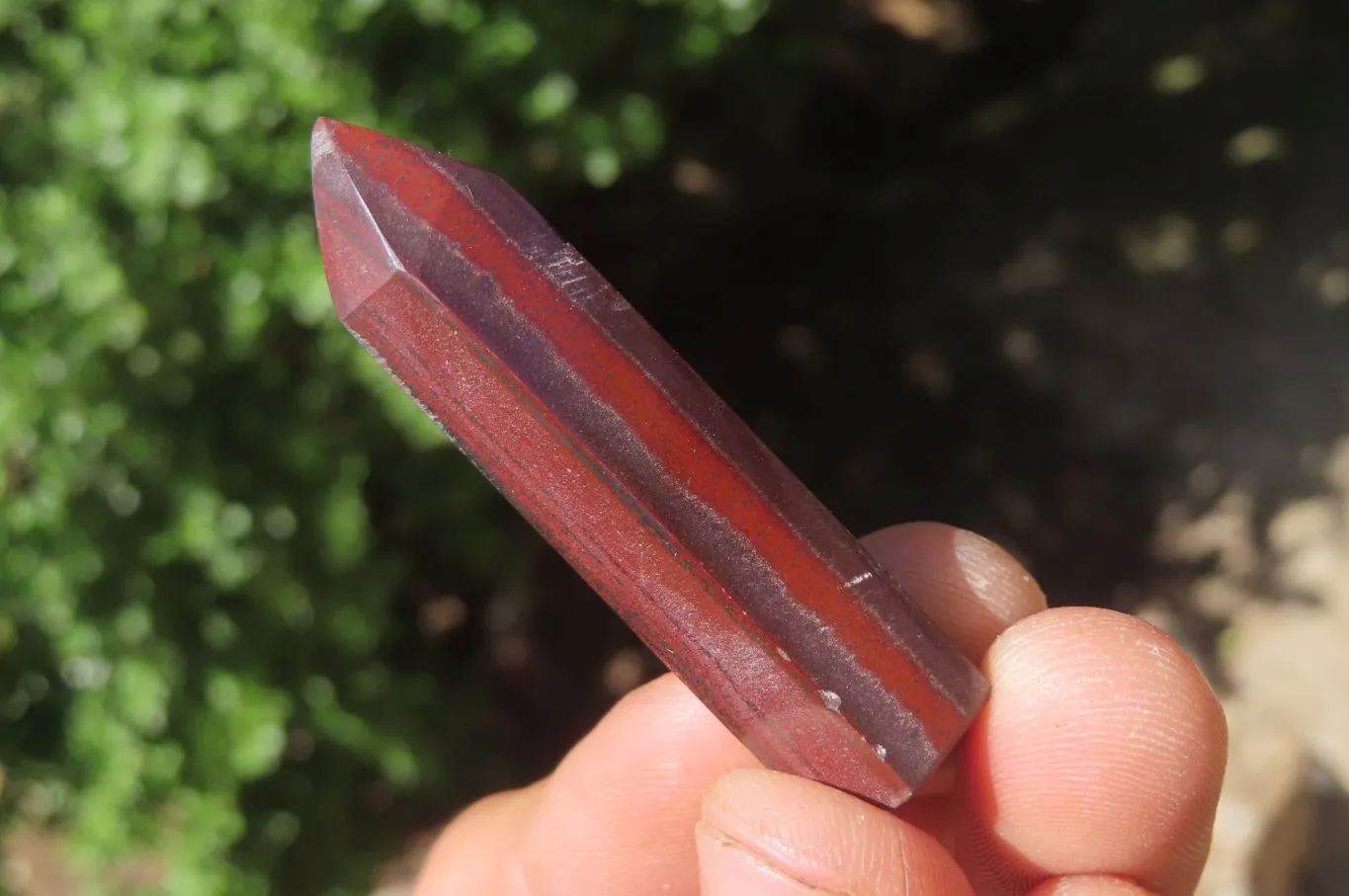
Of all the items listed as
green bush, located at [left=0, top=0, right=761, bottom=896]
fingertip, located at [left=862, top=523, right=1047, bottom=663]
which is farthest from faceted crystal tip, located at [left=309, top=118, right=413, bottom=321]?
green bush, located at [left=0, top=0, right=761, bottom=896]

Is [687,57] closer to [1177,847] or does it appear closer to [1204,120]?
[1177,847]

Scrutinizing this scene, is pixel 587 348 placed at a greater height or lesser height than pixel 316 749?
greater

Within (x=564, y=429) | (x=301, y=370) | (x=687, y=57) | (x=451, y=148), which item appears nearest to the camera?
(x=564, y=429)

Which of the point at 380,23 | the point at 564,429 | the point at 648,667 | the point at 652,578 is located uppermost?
the point at 380,23

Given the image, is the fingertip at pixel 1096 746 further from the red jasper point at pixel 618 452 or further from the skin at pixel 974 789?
the red jasper point at pixel 618 452

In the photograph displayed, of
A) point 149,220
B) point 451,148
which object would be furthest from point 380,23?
point 149,220
